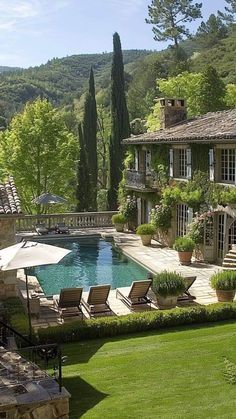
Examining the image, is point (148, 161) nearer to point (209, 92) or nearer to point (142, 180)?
point (142, 180)

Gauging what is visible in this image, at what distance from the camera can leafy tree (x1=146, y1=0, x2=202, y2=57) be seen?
251 ft

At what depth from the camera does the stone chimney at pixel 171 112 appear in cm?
3147

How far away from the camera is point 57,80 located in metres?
135

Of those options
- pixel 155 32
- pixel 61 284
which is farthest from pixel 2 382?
pixel 155 32

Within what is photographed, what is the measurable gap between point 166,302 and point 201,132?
419 inches

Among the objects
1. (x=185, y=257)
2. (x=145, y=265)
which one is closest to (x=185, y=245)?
(x=185, y=257)

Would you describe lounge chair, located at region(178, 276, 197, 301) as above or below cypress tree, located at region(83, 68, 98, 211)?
below

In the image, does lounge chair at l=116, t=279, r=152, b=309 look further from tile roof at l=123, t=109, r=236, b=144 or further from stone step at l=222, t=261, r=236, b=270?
tile roof at l=123, t=109, r=236, b=144

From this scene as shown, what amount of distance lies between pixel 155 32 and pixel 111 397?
7646 cm

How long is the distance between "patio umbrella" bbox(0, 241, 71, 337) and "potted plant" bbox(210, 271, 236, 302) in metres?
6.64

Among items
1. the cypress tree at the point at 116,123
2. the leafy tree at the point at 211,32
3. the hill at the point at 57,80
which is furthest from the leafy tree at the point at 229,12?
the cypress tree at the point at 116,123

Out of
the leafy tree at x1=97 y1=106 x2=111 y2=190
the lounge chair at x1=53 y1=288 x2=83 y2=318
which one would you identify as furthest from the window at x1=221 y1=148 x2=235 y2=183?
the leafy tree at x1=97 y1=106 x2=111 y2=190

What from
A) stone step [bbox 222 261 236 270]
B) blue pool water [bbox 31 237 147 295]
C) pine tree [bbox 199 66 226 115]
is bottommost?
blue pool water [bbox 31 237 147 295]

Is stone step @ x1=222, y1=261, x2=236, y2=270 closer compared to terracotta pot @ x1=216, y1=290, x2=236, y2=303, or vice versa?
terracotta pot @ x1=216, y1=290, x2=236, y2=303
